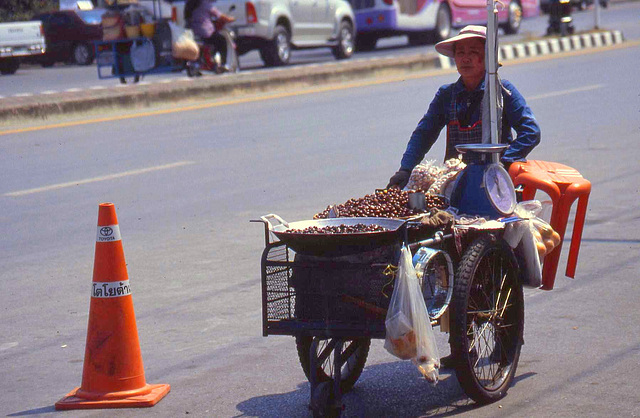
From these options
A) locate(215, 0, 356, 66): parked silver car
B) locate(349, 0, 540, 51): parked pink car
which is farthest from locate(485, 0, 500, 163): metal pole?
locate(349, 0, 540, 51): parked pink car

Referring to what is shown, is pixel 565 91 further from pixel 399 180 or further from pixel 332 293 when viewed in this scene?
pixel 332 293

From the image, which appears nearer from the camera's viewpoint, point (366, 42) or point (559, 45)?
point (559, 45)

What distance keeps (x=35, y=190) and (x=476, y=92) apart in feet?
18.4

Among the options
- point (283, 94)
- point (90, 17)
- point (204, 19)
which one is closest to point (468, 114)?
point (283, 94)

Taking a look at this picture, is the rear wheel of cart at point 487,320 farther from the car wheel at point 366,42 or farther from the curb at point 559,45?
the car wheel at point 366,42

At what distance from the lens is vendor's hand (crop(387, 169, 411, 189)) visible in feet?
15.5

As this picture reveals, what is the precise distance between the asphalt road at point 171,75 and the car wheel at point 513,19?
0.30 meters

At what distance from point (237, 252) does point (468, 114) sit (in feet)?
8.40

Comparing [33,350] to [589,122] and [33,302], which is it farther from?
[589,122]

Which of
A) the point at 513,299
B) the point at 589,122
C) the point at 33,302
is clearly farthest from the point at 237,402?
the point at 589,122

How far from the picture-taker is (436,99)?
16.3 ft

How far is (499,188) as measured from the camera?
167 inches

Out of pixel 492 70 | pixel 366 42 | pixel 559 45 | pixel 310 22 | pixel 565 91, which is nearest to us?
pixel 492 70

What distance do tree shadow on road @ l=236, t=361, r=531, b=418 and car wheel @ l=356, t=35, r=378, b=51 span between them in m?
22.9
